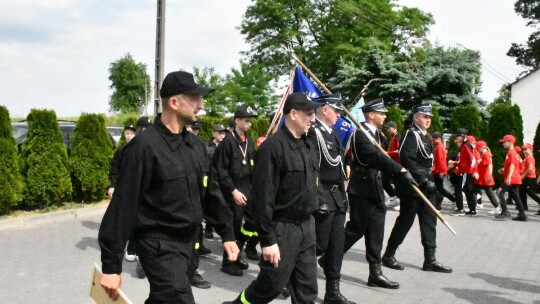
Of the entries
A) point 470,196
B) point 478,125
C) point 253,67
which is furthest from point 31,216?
point 253,67

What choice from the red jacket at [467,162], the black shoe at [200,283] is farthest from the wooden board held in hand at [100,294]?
the red jacket at [467,162]

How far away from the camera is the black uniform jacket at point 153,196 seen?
305 centimetres

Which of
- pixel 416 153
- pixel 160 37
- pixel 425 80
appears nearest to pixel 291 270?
pixel 416 153

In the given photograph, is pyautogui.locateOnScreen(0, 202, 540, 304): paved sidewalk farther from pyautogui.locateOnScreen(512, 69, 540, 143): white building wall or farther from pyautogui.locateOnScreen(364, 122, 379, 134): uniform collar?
pyautogui.locateOnScreen(512, 69, 540, 143): white building wall

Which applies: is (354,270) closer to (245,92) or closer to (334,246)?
(334,246)

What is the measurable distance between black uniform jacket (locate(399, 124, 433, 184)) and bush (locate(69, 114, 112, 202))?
24.9 ft

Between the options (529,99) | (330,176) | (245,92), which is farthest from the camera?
(245,92)

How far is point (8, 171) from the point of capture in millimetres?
10836

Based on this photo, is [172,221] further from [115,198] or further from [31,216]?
[31,216]

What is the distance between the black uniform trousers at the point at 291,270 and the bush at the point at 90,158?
9065 mm

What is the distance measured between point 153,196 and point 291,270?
1445 mm

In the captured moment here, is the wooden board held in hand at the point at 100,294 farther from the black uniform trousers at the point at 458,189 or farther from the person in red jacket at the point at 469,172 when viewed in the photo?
the black uniform trousers at the point at 458,189

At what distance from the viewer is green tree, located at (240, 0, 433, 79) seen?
36.2 metres

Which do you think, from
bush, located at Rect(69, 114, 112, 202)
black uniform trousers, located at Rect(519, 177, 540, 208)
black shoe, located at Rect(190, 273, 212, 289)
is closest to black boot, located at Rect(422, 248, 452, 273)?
black shoe, located at Rect(190, 273, 212, 289)
